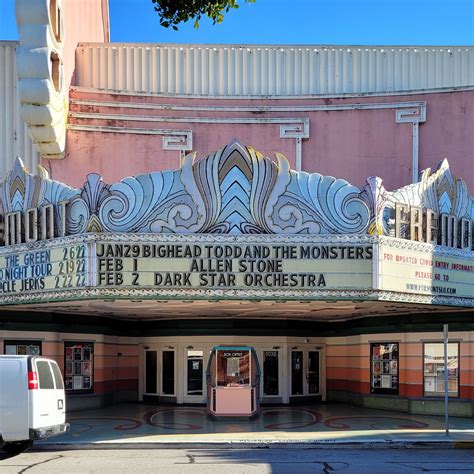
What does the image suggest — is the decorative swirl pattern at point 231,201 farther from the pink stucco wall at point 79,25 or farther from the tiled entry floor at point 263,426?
the pink stucco wall at point 79,25

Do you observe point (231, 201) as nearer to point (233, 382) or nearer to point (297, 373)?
point (233, 382)

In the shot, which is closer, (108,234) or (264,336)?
(108,234)

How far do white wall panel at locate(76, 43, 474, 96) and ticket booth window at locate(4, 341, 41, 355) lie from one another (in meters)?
8.09

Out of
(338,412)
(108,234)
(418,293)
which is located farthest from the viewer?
(338,412)

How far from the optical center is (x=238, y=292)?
51.9ft

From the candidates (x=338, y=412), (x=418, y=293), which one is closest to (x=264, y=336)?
(x=338, y=412)

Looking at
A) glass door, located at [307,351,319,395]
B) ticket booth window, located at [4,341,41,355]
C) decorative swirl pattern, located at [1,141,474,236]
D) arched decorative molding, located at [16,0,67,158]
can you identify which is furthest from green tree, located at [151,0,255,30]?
glass door, located at [307,351,319,395]

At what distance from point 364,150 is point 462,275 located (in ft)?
18.3

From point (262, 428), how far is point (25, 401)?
22.3 ft

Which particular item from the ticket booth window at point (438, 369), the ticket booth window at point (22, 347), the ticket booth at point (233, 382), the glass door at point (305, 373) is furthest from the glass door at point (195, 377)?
the ticket booth window at point (438, 369)

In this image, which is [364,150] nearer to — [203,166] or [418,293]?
[418,293]

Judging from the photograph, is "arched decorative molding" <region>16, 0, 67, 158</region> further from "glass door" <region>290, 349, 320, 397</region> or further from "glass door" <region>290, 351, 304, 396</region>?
"glass door" <region>290, 349, 320, 397</region>

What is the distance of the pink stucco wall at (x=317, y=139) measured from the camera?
21750 millimetres

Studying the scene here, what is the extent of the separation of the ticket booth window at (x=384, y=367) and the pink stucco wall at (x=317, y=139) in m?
4.88
